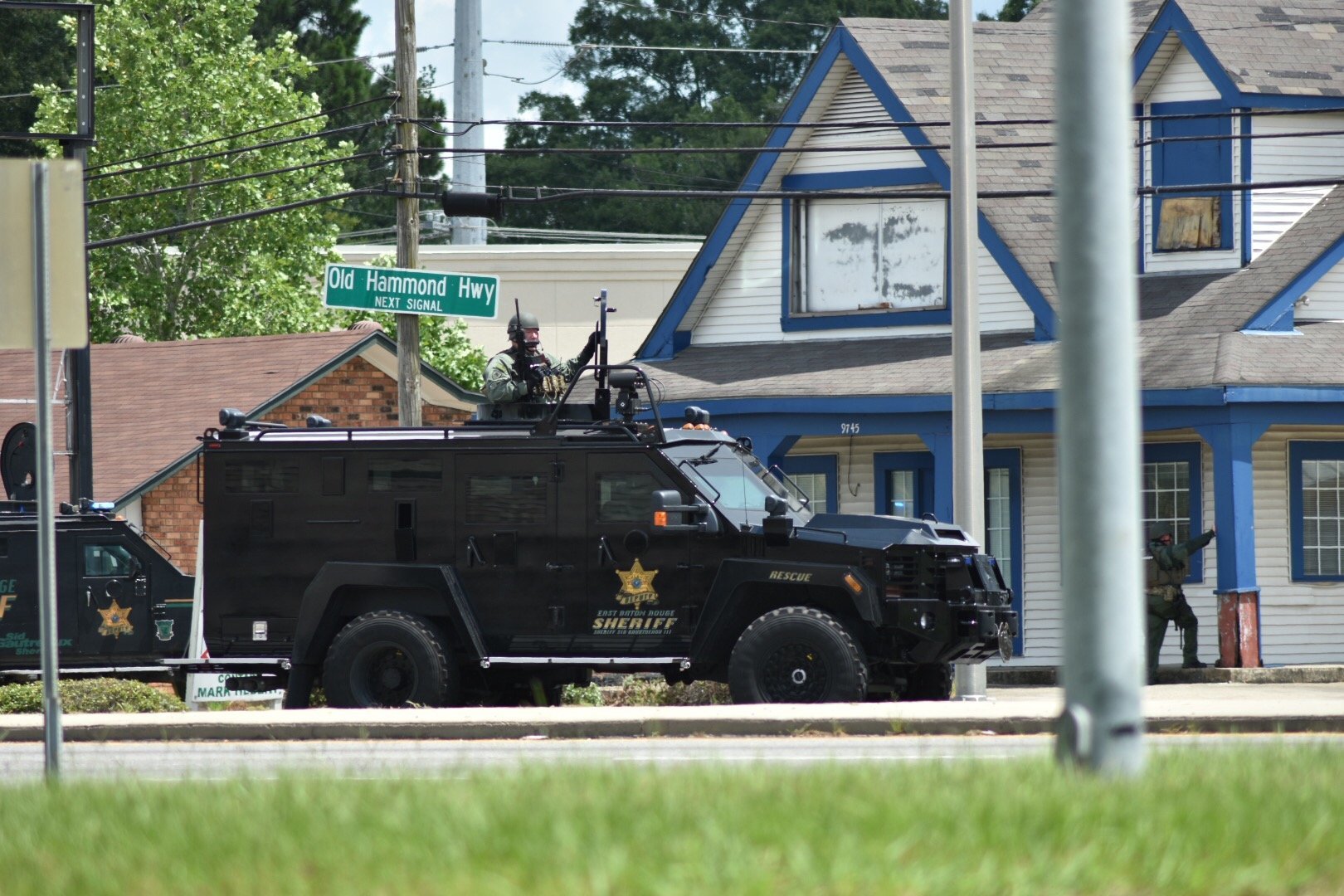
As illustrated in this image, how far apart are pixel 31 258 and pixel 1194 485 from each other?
1586 cm

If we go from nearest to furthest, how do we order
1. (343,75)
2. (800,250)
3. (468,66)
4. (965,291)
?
(965,291)
(800,250)
(468,66)
(343,75)

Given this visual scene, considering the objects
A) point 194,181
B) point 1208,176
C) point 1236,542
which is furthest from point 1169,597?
point 194,181

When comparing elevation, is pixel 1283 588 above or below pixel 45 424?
below

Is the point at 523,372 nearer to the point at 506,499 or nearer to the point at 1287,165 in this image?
the point at 506,499

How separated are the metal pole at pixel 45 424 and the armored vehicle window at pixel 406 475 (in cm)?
647

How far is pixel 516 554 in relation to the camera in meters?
14.9

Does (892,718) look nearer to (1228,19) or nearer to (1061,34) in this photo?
(1061,34)

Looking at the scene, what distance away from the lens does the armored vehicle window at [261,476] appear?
1537 cm

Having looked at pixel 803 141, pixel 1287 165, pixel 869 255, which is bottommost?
pixel 869 255

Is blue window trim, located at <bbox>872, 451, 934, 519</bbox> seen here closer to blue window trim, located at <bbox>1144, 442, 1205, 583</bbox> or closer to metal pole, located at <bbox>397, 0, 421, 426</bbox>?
blue window trim, located at <bbox>1144, 442, 1205, 583</bbox>

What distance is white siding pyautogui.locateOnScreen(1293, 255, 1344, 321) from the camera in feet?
70.7

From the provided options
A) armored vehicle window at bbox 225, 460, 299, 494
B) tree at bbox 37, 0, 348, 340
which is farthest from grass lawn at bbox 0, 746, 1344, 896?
tree at bbox 37, 0, 348, 340

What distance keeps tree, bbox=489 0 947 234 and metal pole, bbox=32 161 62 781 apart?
4948 cm

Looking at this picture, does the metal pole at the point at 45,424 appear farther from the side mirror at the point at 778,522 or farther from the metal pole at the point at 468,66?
the metal pole at the point at 468,66
